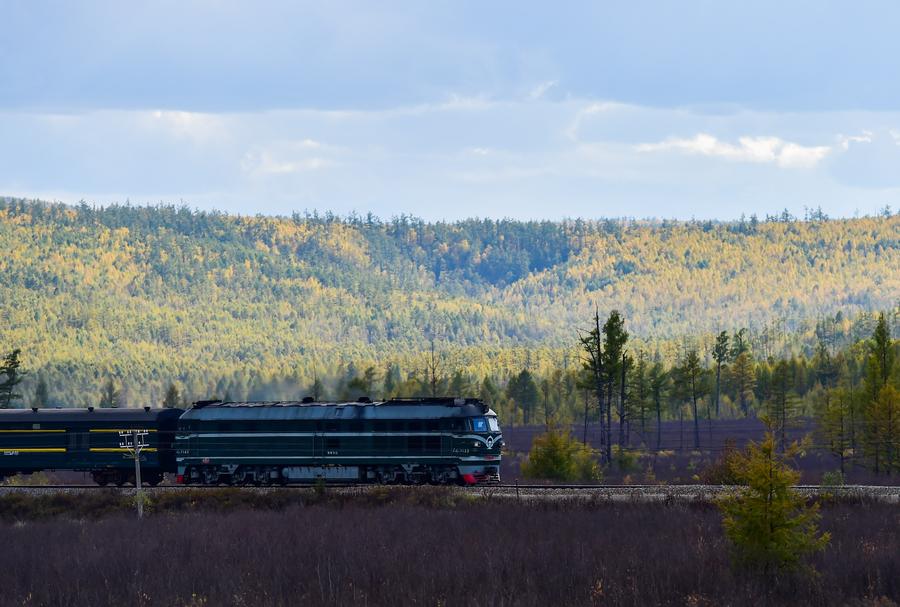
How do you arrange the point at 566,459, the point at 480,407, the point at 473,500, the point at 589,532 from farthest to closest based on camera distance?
the point at 566,459
the point at 480,407
the point at 473,500
the point at 589,532

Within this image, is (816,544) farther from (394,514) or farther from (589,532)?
(394,514)

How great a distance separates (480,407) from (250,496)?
11.4 meters

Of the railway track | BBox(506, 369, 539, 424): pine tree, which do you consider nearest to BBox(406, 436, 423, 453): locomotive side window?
the railway track

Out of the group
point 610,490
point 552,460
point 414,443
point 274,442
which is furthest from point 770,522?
point 552,460

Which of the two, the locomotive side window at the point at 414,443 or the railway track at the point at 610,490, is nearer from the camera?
the railway track at the point at 610,490

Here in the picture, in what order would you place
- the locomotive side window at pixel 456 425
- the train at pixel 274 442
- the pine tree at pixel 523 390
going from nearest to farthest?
the locomotive side window at pixel 456 425
the train at pixel 274 442
the pine tree at pixel 523 390

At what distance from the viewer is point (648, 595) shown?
24062 millimetres

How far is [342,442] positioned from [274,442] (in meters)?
3.40

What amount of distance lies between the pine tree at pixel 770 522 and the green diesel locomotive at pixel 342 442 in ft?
75.8

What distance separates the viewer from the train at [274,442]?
48.4 meters

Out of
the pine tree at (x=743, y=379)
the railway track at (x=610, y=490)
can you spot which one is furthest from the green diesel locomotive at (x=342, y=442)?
the pine tree at (x=743, y=379)

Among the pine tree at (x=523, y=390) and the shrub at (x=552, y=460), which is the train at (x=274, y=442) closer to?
the shrub at (x=552, y=460)

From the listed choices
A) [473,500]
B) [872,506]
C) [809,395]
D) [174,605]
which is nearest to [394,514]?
[473,500]

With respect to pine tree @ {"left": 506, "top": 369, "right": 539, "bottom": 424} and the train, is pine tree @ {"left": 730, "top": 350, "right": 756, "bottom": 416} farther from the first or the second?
the train
